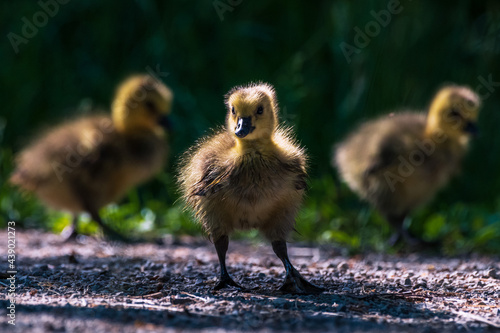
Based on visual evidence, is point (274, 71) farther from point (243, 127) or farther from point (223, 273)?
point (223, 273)

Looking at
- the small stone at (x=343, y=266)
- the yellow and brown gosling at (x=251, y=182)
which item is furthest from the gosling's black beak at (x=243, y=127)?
the small stone at (x=343, y=266)

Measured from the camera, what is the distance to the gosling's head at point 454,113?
545 centimetres

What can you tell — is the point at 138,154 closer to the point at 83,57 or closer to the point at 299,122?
the point at 299,122

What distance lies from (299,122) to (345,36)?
904mm

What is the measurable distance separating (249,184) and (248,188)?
2cm

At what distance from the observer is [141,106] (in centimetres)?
552

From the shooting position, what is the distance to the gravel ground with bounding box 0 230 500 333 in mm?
2492

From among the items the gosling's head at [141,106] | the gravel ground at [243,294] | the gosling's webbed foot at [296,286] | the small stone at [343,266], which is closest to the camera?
the gravel ground at [243,294]

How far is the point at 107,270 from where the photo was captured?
3725mm

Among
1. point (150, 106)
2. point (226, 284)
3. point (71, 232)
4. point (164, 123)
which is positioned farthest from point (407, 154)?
point (71, 232)

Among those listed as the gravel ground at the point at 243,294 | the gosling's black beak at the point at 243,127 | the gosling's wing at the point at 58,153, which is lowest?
the gravel ground at the point at 243,294

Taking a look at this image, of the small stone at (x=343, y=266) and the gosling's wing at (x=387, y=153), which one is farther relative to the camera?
the gosling's wing at (x=387, y=153)

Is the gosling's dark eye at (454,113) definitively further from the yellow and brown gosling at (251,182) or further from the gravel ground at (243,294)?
the yellow and brown gosling at (251,182)

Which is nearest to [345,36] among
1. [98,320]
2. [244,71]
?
[244,71]
